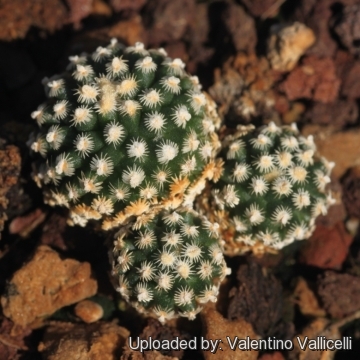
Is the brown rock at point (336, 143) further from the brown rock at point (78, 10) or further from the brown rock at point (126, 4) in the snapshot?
the brown rock at point (78, 10)

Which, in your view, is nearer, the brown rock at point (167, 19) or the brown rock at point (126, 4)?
the brown rock at point (167, 19)

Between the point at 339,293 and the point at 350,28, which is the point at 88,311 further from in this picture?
the point at 350,28

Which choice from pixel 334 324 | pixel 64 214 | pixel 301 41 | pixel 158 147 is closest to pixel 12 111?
pixel 64 214

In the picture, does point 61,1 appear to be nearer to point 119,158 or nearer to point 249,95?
point 249,95

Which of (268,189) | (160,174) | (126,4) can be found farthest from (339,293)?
(126,4)

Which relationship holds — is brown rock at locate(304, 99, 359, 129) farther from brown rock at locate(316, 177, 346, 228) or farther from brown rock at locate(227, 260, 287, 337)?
brown rock at locate(227, 260, 287, 337)

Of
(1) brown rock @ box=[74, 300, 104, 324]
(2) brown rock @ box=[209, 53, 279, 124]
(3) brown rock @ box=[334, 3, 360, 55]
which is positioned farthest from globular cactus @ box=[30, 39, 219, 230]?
(3) brown rock @ box=[334, 3, 360, 55]

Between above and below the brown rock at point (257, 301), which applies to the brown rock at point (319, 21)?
above

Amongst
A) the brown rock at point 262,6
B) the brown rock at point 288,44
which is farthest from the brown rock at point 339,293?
the brown rock at point 262,6
